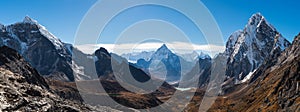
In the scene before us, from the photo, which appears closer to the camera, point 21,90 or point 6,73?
point 21,90

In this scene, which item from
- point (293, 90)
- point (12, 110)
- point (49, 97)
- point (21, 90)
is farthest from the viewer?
point (293, 90)

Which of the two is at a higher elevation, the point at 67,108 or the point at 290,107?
the point at 290,107

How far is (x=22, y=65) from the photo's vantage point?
196375 mm

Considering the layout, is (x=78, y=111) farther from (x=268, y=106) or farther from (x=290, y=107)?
(x=268, y=106)

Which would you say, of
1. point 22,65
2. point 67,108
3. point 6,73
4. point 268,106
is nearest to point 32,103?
point 67,108

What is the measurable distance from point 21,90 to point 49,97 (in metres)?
6.78

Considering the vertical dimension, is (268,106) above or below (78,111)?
above

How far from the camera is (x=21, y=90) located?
213 feet

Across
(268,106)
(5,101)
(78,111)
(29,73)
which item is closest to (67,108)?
(78,111)

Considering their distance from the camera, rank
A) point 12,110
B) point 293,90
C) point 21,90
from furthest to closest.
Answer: point 293,90, point 21,90, point 12,110

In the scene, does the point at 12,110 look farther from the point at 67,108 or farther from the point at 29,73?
the point at 29,73

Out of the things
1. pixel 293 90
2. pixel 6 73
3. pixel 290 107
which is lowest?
pixel 6 73

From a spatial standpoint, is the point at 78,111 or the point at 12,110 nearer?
the point at 12,110

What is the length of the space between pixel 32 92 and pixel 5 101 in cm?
1124
